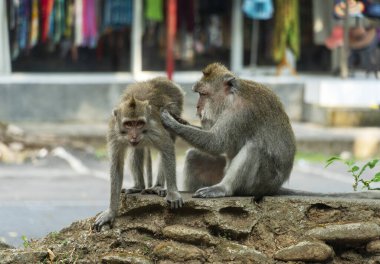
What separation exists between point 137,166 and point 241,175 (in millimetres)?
915

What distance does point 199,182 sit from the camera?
8648 mm

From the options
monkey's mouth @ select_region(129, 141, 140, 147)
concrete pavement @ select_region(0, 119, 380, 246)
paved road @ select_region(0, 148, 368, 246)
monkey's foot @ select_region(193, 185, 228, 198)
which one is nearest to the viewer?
monkey's mouth @ select_region(129, 141, 140, 147)

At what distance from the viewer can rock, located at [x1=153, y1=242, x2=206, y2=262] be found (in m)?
7.41

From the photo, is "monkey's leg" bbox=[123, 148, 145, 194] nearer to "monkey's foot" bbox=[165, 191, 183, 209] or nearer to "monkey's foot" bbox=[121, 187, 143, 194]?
"monkey's foot" bbox=[121, 187, 143, 194]

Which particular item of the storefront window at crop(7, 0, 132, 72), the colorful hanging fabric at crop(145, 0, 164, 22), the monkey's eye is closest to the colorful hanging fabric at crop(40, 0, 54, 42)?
the storefront window at crop(7, 0, 132, 72)

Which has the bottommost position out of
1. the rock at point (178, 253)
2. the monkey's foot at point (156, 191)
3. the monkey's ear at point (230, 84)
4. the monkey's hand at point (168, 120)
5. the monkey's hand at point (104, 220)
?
the rock at point (178, 253)

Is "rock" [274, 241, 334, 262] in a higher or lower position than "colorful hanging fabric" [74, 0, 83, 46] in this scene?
lower

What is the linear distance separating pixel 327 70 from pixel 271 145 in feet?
45.6

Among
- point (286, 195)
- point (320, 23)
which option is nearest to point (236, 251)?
point (286, 195)

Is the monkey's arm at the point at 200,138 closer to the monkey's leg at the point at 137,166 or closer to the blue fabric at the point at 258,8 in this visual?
the monkey's leg at the point at 137,166

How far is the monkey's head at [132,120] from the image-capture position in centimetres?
761

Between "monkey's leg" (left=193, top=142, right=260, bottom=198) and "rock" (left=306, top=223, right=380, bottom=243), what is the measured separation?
2.51ft

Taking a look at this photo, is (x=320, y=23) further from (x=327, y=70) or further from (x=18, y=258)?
(x=18, y=258)

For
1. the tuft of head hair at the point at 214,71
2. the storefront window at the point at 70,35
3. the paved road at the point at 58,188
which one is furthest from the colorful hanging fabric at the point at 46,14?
the tuft of head hair at the point at 214,71
